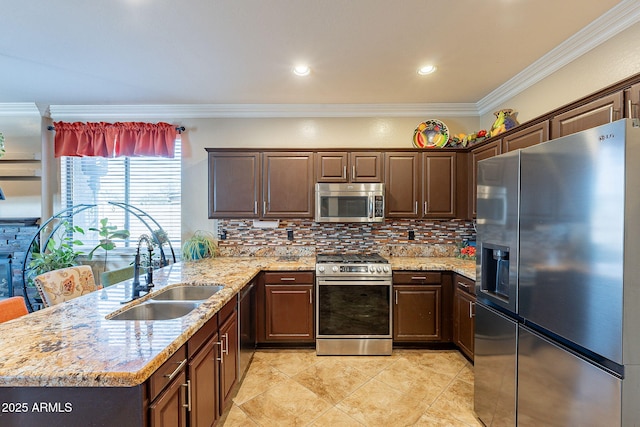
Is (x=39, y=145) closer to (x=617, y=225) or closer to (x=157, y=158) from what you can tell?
(x=157, y=158)

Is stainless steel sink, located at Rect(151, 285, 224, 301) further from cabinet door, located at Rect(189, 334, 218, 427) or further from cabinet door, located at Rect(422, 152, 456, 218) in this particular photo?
cabinet door, located at Rect(422, 152, 456, 218)

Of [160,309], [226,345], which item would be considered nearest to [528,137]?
[226,345]

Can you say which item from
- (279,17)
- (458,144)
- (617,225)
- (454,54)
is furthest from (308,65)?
(617,225)

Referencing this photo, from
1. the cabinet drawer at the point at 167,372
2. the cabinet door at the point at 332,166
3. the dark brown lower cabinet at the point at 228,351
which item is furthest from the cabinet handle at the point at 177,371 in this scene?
the cabinet door at the point at 332,166

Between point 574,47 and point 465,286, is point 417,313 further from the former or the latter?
point 574,47

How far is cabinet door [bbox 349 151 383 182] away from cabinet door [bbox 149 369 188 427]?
7.90ft

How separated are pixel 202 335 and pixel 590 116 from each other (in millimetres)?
2517

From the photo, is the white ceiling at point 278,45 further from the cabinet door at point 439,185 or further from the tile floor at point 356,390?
the tile floor at point 356,390

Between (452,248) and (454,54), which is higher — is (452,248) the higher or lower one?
the lower one

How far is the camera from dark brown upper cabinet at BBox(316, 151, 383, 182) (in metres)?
3.13

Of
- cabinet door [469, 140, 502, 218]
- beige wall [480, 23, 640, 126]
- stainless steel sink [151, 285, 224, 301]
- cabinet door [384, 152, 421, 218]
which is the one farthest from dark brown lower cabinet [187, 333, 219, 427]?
beige wall [480, 23, 640, 126]

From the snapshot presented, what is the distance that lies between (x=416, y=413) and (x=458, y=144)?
2.70 m

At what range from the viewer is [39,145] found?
329cm

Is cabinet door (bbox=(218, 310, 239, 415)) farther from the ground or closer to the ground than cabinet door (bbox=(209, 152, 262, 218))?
closer to the ground
